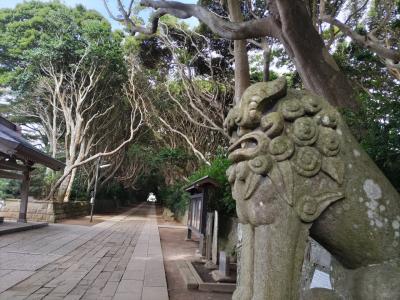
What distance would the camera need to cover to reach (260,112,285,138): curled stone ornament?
Answer: 8.57ft

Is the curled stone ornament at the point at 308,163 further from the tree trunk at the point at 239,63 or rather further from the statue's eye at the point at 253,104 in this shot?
the tree trunk at the point at 239,63

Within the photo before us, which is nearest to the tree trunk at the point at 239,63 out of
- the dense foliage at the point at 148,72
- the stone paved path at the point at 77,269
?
the stone paved path at the point at 77,269

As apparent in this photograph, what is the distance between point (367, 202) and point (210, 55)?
1701 centimetres

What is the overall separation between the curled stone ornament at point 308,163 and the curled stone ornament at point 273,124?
0.74 ft

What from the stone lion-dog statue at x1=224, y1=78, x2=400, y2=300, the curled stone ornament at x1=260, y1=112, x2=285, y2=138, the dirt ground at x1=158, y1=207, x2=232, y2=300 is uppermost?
the curled stone ornament at x1=260, y1=112, x2=285, y2=138

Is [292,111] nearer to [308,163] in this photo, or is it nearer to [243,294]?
[308,163]

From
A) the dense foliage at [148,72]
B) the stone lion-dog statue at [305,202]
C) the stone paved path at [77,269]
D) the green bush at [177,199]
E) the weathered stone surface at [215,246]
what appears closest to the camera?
the stone lion-dog statue at [305,202]

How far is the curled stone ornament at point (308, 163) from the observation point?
2.53 m

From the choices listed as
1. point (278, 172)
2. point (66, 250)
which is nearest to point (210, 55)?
point (66, 250)

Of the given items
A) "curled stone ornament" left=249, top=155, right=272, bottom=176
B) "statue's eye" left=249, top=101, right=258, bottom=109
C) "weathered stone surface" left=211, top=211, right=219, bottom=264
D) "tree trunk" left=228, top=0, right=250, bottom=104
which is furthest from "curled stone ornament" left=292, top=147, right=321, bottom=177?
"weathered stone surface" left=211, top=211, right=219, bottom=264

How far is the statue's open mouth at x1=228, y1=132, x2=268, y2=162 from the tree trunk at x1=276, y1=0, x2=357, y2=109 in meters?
4.17

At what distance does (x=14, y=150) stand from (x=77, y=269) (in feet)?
18.0

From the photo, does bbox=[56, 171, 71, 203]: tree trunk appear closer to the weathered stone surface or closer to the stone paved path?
the stone paved path

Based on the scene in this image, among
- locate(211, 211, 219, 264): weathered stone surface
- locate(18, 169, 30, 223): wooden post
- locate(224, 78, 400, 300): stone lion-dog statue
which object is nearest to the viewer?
locate(224, 78, 400, 300): stone lion-dog statue
